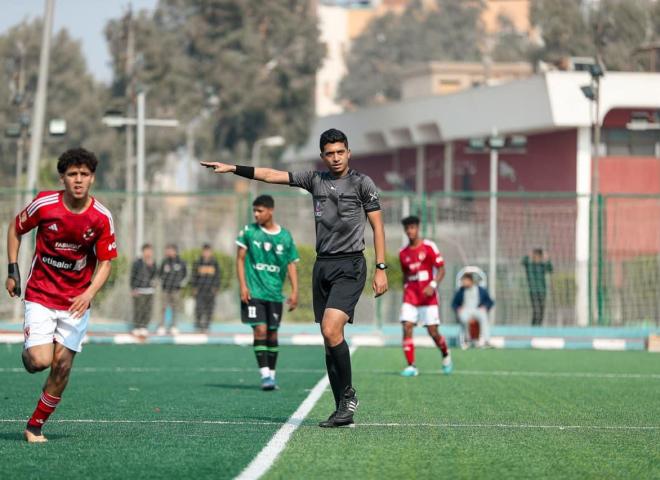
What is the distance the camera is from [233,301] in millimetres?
27562

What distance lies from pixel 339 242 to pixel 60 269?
220 centimetres

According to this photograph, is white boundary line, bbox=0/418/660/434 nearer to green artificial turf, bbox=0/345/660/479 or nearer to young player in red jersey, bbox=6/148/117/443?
green artificial turf, bbox=0/345/660/479

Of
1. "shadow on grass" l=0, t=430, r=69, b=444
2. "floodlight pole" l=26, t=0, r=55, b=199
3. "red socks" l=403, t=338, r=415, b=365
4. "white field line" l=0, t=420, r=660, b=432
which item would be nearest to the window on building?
"floodlight pole" l=26, t=0, r=55, b=199

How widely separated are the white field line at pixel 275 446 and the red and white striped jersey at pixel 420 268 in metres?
4.40

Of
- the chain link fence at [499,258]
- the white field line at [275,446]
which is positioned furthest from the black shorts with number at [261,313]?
the chain link fence at [499,258]

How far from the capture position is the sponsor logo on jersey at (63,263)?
8789 mm

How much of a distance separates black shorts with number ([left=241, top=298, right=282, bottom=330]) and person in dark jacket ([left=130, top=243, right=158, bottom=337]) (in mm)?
12518

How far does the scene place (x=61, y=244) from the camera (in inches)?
344

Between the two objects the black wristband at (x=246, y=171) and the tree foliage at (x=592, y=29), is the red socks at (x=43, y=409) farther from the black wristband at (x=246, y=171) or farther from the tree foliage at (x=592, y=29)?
the tree foliage at (x=592, y=29)

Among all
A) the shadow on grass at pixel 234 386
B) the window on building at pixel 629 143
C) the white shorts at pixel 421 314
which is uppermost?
the window on building at pixel 629 143

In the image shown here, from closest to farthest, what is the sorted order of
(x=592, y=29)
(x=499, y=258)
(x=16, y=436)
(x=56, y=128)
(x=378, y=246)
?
(x=16, y=436), (x=378, y=246), (x=56, y=128), (x=499, y=258), (x=592, y=29)

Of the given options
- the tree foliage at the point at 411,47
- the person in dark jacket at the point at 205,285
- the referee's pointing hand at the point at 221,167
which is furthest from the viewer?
the tree foliage at the point at 411,47

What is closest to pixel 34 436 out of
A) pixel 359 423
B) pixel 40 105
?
pixel 359 423

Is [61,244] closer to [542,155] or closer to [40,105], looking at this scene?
[40,105]
